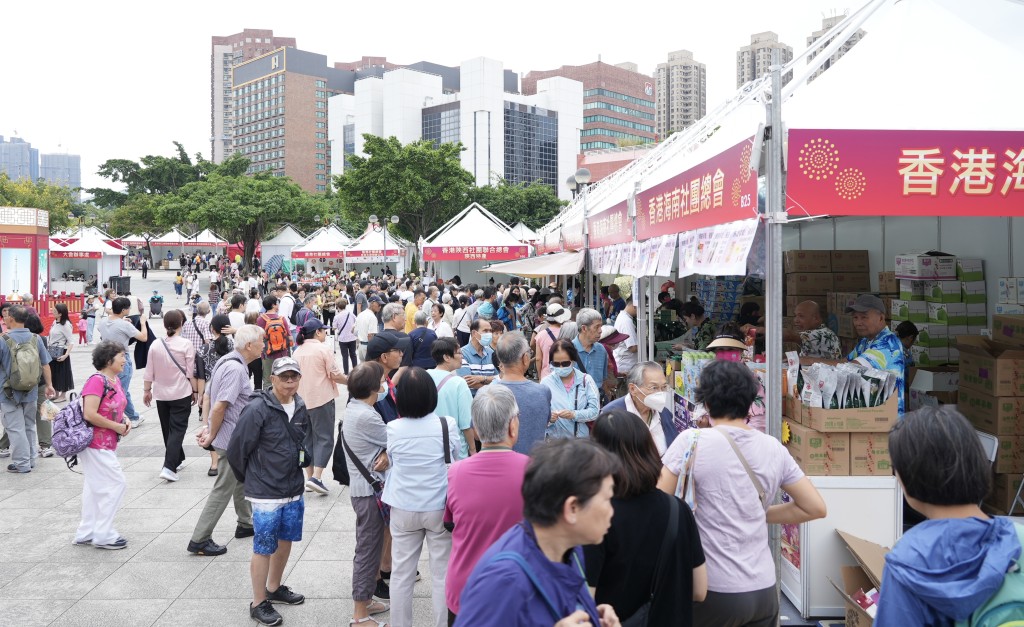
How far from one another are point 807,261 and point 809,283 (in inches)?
9.4

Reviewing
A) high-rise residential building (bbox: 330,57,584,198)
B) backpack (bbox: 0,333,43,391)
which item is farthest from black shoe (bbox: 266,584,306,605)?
high-rise residential building (bbox: 330,57,584,198)

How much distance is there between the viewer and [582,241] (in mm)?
11094

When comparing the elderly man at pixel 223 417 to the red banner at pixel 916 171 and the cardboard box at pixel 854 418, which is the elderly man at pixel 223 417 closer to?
the cardboard box at pixel 854 418

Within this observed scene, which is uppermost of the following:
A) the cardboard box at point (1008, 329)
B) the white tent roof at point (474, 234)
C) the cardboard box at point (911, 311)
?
the white tent roof at point (474, 234)

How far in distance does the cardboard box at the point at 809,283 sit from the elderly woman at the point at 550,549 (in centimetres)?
651

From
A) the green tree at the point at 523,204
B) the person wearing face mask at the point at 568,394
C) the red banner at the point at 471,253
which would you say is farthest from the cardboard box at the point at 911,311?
the green tree at the point at 523,204

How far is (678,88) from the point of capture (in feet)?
525

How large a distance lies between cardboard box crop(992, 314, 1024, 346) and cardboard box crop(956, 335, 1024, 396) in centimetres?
5

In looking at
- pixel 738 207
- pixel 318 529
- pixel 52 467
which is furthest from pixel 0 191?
pixel 738 207

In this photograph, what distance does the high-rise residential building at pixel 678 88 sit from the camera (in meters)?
160

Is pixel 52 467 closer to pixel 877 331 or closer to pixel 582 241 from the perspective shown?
pixel 582 241

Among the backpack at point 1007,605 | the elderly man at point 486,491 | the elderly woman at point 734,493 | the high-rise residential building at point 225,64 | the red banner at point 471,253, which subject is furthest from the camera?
the high-rise residential building at point 225,64

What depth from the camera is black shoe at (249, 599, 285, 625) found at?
4508 millimetres

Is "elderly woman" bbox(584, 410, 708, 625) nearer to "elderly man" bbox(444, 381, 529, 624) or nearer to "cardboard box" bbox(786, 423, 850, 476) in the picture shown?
"elderly man" bbox(444, 381, 529, 624)
